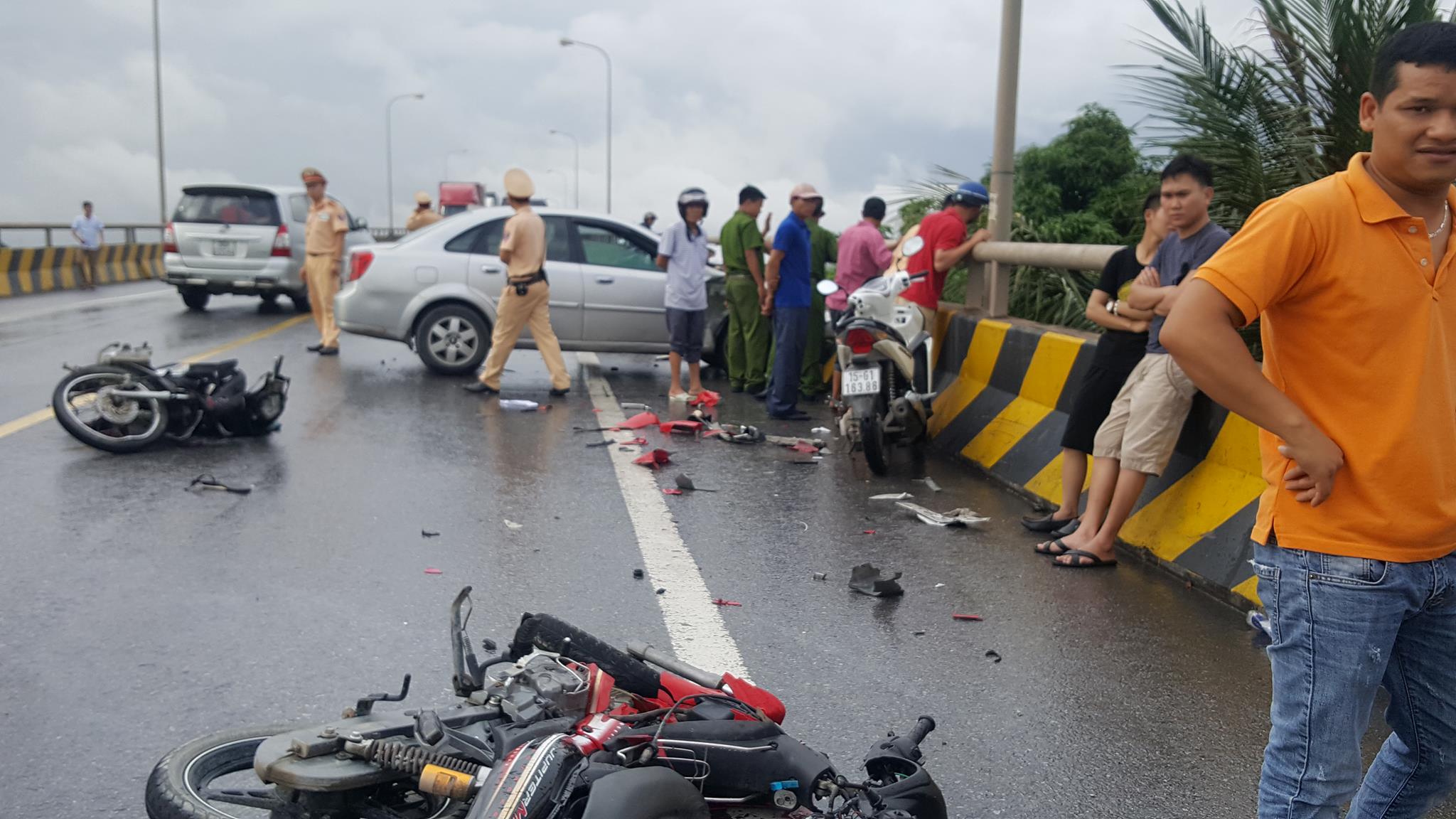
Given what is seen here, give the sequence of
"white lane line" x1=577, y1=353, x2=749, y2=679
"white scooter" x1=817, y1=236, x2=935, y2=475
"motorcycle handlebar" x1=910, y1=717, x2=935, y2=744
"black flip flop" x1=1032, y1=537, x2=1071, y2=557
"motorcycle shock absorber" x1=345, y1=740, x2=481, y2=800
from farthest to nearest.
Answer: "white scooter" x1=817, y1=236, x2=935, y2=475, "black flip flop" x1=1032, y1=537, x2=1071, y2=557, "white lane line" x1=577, y1=353, x2=749, y2=679, "motorcycle handlebar" x1=910, y1=717, x2=935, y2=744, "motorcycle shock absorber" x1=345, y1=740, x2=481, y2=800

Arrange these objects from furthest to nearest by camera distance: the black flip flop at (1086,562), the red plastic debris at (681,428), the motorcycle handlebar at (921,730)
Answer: the red plastic debris at (681,428), the black flip flop at (1086,562), the motorcycle handlebar at (921,730)

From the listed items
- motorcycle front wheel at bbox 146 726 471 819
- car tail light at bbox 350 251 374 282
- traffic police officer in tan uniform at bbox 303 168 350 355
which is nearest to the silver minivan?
traffic police officer in tan uniform at bbox 303 168 350 355

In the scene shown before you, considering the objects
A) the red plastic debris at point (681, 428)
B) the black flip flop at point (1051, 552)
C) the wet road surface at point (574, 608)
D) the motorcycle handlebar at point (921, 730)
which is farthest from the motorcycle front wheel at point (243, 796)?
the red plastic debris at point (681, 428)

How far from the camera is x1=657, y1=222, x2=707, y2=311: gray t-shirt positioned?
1148cm

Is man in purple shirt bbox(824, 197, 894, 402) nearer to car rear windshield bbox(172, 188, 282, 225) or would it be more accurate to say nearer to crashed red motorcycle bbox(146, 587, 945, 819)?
crashed red motorcycle bbox(146, 587, 945, 819)

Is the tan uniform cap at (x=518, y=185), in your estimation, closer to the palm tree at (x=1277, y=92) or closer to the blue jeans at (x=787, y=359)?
the blue jeans at (x=787, y=359)

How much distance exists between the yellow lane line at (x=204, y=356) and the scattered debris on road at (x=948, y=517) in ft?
18.3

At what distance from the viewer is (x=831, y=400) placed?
11023 millimetres

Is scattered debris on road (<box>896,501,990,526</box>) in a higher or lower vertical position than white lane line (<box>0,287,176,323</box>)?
higher

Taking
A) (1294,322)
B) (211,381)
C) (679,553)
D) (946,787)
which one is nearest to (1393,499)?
(1294,322)

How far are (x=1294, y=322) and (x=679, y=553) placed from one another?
384 cm

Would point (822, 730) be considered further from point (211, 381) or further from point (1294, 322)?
point (211, 381)

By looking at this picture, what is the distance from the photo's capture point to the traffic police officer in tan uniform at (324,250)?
1426 centimetres

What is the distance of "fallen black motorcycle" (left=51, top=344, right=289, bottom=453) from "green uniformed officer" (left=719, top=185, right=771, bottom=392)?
4489 mm
